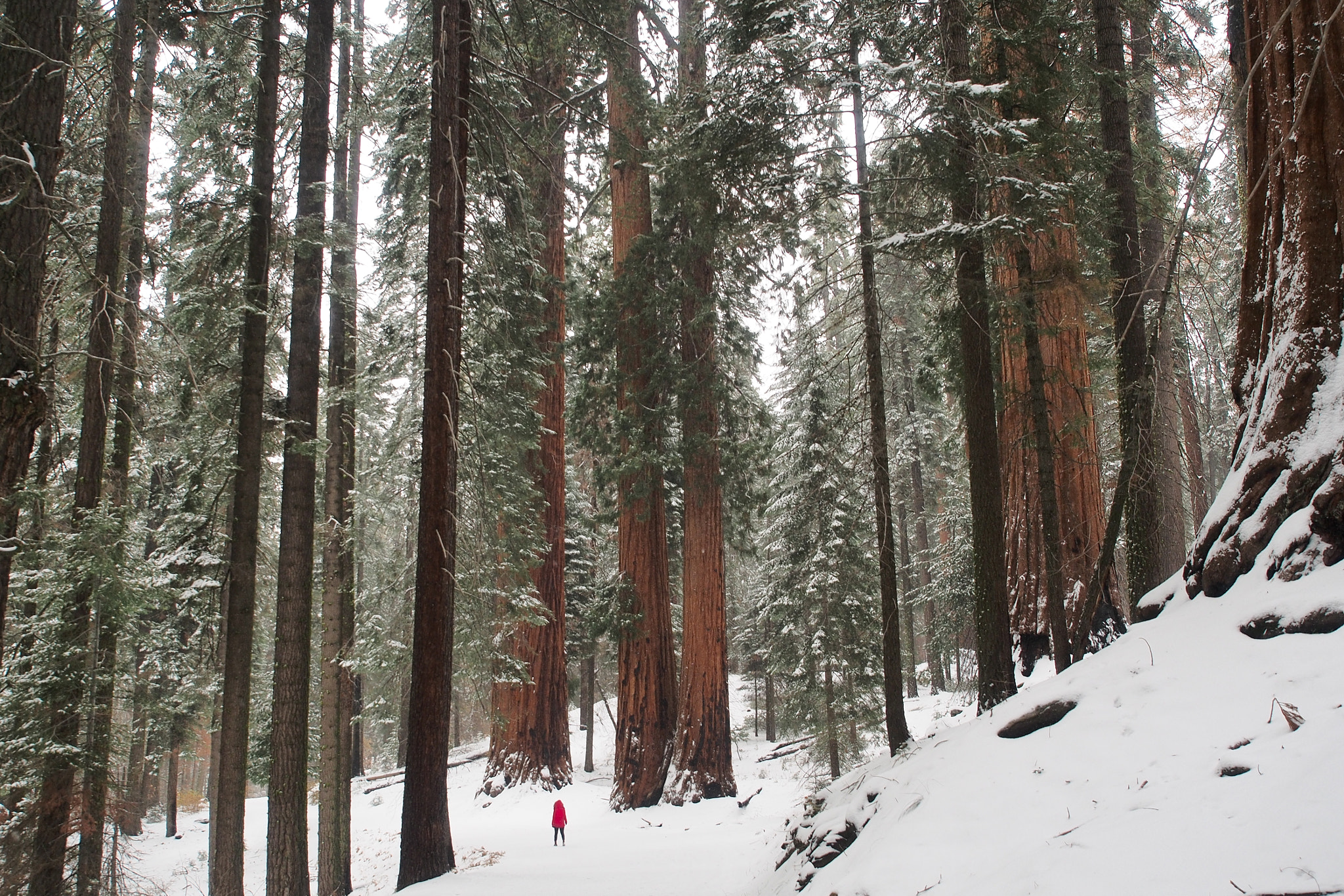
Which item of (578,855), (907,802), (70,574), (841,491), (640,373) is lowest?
(578,855)

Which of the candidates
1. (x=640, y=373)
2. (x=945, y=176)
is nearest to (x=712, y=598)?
(x=640, y=373)

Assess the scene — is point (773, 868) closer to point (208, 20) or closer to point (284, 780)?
point (284, 780)

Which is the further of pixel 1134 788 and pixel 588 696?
pixel 588 696

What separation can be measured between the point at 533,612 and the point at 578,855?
384 centimetres

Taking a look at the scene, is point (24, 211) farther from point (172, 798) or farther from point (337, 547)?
point (172, 798)

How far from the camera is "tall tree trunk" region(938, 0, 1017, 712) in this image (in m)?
6.78

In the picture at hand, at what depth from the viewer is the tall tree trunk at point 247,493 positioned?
730 centimetres

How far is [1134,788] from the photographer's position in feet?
10.9

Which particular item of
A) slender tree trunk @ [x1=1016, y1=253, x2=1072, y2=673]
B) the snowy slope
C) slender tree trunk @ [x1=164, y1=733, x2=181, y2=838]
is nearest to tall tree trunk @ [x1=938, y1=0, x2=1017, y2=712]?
slender tree trunk @ [x1=1016, y1=253, x2=1072, y2=673]

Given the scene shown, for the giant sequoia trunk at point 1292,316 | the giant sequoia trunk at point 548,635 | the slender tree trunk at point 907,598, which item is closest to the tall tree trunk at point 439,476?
the giant sequoia trunk at point 548,635

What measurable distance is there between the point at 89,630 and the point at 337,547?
4576 millimetres

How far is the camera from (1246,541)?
396cm

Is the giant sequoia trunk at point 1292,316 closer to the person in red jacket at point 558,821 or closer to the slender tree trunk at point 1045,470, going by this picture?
the slender tree trunk at point 1045,470

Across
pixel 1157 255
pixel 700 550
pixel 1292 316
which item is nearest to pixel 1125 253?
pixel 1157 255
